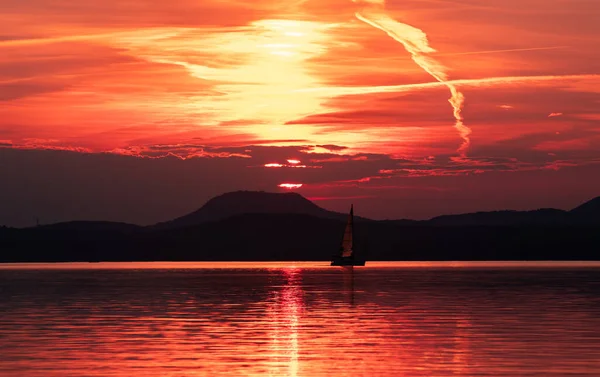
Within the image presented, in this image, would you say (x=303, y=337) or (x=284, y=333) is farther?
(x=284, y=333)

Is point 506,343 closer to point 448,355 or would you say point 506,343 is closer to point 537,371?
point 448,355

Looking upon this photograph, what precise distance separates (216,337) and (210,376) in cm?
1676

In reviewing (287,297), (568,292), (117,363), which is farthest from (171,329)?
(568,292)

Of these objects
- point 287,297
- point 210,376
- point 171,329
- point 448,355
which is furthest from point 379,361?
point 287,297

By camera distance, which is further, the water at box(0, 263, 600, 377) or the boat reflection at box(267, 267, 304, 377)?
the boat reflection at box(267, 267, 304, 377)

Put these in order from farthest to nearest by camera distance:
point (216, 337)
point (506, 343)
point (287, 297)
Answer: point (287, 297) → point (216, 337) → point (506, 343)

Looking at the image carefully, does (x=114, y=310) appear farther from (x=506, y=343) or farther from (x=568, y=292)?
(x=568, y=292)

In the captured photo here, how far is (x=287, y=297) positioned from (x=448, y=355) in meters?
59.5

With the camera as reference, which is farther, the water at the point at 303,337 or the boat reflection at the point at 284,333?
the boat reflection at the point at 284,333

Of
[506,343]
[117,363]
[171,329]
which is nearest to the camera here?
[117,363]

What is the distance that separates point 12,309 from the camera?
8975 cm

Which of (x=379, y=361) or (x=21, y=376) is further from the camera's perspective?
(x=379, y=361)

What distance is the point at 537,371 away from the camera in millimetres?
47156

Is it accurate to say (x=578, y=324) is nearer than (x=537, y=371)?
No
